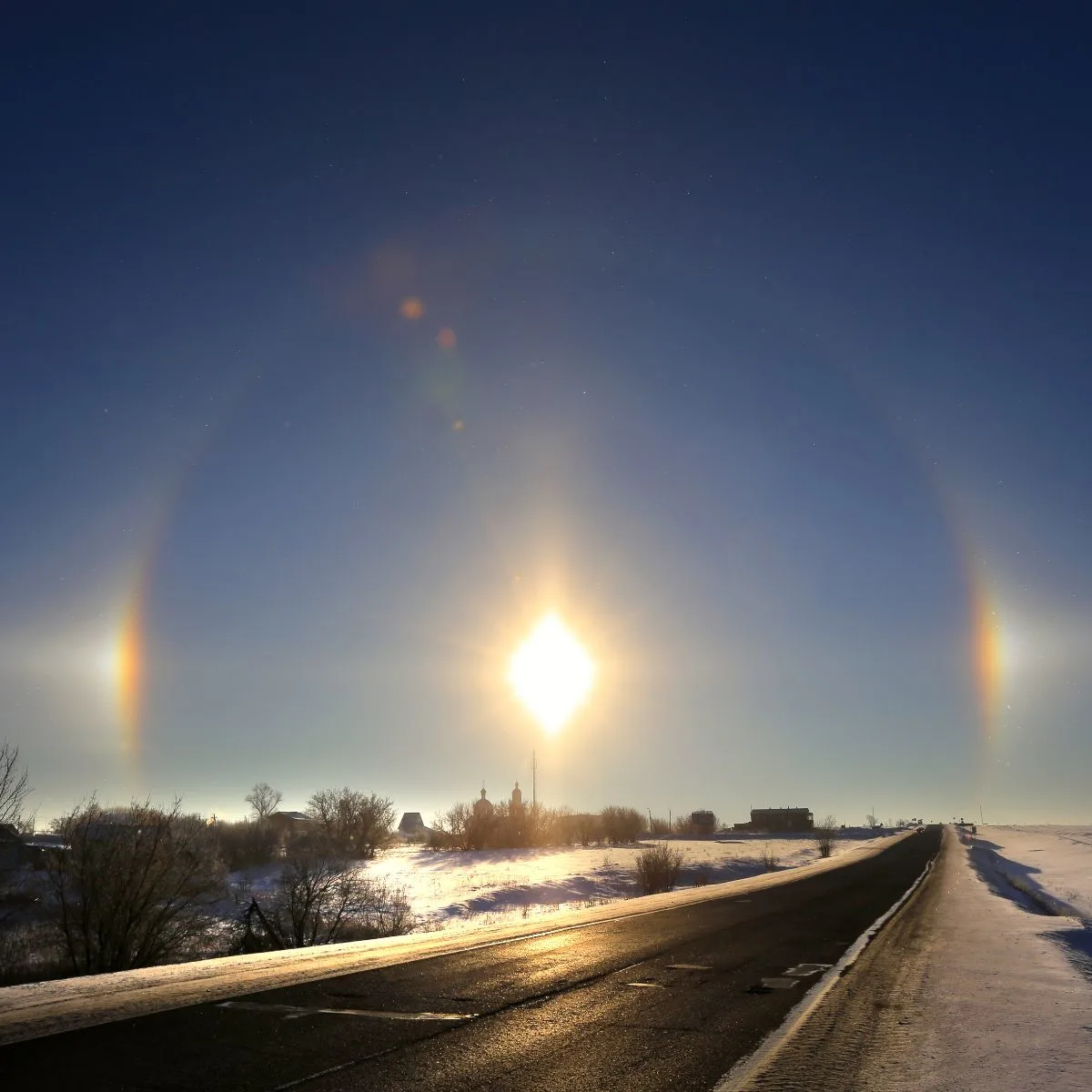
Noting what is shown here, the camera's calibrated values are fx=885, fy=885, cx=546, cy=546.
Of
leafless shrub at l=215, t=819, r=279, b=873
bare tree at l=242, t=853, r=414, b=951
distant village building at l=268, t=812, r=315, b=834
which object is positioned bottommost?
bare tree at l=242, t=853, r=414, b=951

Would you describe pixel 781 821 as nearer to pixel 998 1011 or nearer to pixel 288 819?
pixel 288 819

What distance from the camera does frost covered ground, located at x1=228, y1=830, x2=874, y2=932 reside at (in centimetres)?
4066

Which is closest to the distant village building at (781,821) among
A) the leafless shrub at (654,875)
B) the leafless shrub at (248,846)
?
the leafless shrub at (248,846)

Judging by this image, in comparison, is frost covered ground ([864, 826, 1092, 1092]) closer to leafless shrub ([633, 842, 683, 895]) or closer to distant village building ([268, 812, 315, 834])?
leafless shrub ([633, 842, 683, 895])

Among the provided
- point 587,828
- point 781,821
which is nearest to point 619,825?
point 587,828

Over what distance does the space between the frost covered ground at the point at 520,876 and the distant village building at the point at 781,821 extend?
3036 inches

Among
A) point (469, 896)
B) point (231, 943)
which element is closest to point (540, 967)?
point (231, 943)

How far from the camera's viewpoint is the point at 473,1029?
827 centimetres

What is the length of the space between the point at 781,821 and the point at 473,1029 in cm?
16967

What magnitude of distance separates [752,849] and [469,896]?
49115 mm

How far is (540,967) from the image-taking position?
12438 millimetres

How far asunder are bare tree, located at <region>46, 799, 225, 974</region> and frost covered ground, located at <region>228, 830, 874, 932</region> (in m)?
8.45

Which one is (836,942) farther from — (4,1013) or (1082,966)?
(4,1013)

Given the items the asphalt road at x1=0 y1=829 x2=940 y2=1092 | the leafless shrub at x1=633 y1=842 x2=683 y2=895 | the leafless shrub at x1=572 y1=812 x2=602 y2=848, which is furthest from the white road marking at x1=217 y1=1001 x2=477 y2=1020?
the leafless shrub at x1=572 y1=812 x2=602 y2=848
